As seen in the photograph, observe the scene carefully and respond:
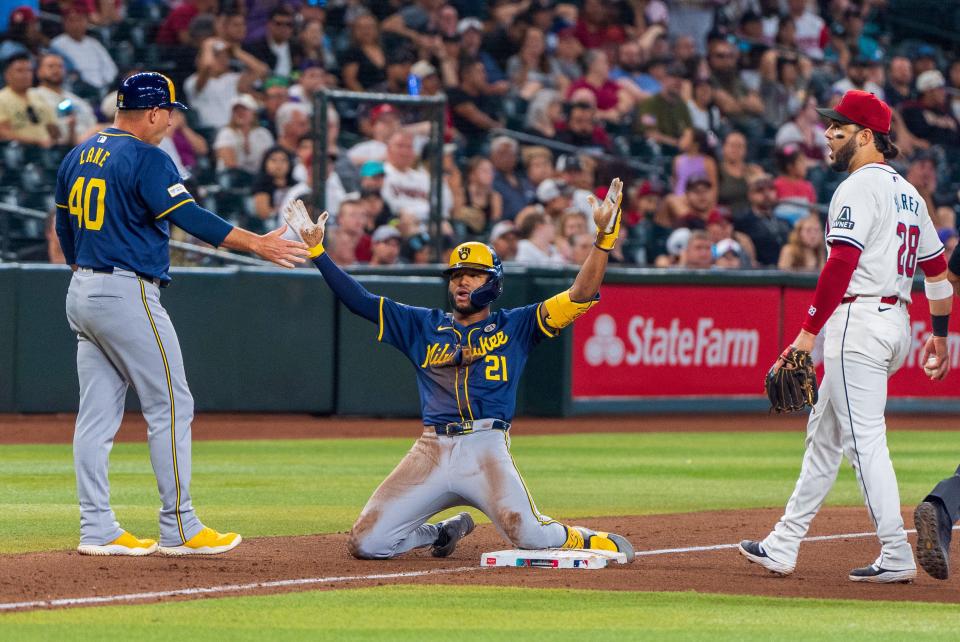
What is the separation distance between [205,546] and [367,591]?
1205 millimetres

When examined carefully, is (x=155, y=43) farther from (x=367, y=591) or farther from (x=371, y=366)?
(x=367, y=591)

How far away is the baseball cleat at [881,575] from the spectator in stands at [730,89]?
1563 cm

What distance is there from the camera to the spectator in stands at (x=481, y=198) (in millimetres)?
17641

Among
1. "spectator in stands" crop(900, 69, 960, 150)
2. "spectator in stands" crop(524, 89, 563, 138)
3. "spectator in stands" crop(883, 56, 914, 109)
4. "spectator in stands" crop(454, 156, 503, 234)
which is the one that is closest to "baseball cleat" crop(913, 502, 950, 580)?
"spectator in stands" crop(454, 156, 503, 234)

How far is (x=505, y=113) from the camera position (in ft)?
64.7

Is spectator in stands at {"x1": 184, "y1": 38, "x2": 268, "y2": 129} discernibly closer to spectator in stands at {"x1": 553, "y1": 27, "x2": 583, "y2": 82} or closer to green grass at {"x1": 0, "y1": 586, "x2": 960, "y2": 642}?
spectator in stands at {"x1": 553, "y1": 27, "x2": 583, "y2": 82}

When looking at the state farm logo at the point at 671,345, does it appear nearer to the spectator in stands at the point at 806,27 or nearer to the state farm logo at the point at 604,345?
the state farm logo at the point at 604,345

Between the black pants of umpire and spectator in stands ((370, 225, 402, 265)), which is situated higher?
spectator in stands ((370, 225, 402, 265))

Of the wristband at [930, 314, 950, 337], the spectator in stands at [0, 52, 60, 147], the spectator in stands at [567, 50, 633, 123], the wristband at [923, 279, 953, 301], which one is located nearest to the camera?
the wristband at [923, 279, 953, 301]

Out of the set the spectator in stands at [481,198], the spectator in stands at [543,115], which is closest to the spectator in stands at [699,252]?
the spectator in stands at [481,198]

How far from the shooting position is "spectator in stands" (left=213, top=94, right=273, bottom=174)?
54.5ft

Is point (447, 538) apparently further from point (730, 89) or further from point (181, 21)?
point (730, 89)

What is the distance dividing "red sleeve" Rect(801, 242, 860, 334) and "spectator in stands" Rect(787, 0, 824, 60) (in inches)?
706

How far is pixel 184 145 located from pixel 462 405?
1010cm
